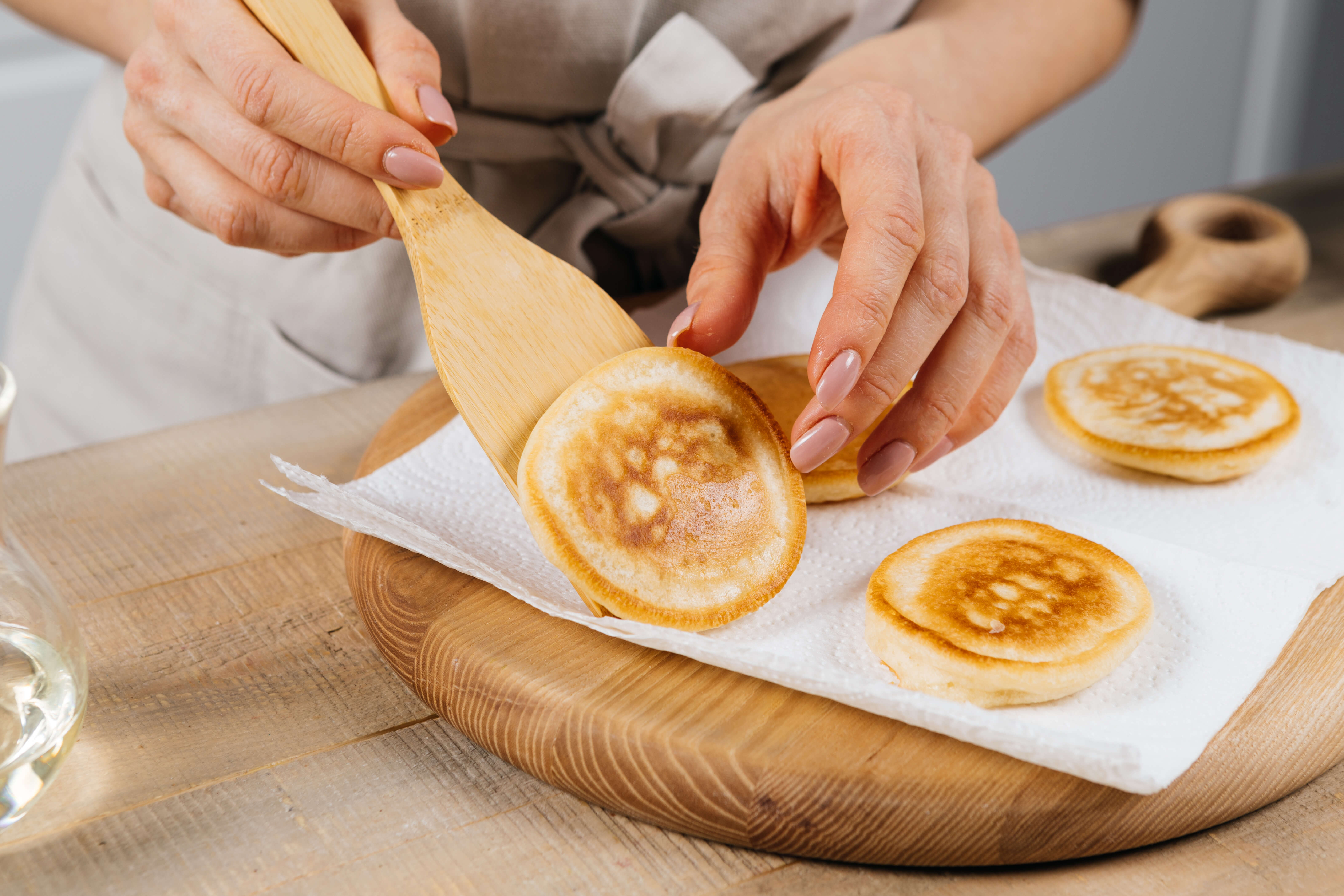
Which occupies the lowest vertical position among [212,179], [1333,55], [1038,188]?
[1038,188]

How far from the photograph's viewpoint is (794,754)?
79 centimetres

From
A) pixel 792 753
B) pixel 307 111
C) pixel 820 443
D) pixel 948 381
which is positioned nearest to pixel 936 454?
pixel 948 381

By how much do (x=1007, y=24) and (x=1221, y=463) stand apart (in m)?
0.79

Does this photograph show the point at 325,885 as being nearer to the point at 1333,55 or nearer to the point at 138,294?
the point at 138,294

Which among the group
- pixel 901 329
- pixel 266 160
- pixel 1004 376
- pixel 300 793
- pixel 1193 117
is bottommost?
pixel 1193 117

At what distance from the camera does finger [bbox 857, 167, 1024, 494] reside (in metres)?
1.04

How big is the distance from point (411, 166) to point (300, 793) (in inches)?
21.3

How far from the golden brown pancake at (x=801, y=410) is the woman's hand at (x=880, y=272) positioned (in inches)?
1.5

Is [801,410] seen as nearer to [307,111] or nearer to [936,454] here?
[936,454]

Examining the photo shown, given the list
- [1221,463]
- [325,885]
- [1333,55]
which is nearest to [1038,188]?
A: [1333,55]

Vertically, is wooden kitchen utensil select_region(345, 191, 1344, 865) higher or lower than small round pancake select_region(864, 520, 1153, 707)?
lower

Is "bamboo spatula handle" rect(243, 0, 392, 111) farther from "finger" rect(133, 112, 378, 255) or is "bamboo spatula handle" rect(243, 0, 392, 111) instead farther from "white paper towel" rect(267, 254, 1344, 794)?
"white paper towel" rect(267, 254, 1344, 794)

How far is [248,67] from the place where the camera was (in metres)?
0.99

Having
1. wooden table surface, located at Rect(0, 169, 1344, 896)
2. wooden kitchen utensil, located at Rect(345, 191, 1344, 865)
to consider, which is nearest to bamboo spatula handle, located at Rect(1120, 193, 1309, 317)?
wooden kitchen utensil, located at Rect(345, 191, 1344, 865)
